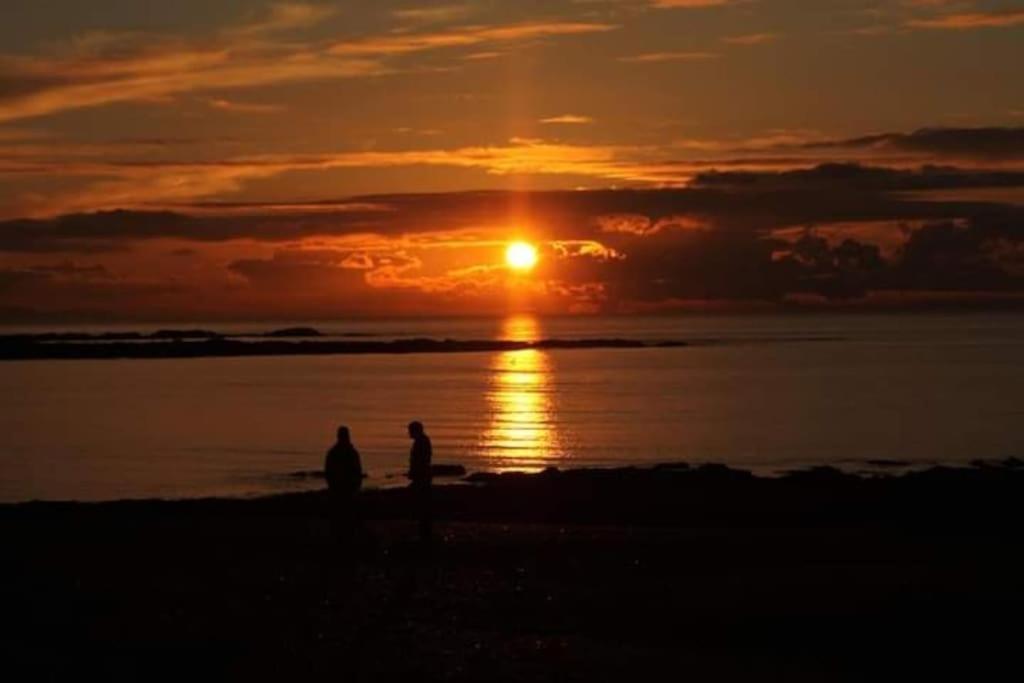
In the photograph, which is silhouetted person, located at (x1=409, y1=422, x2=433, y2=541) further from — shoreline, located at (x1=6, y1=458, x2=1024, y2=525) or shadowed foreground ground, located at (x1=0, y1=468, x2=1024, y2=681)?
shoreline, located at (x1=6, y1=458, x2=1024, y2=525)

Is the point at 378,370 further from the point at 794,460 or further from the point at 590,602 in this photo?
the point at 590,602

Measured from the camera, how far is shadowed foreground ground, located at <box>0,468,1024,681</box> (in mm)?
15023

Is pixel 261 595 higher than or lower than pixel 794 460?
lower

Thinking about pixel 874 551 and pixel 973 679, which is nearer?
pixel 973 679

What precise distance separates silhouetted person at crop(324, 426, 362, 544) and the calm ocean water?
2144 centimetres

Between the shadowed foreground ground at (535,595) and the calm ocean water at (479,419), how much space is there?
17806 mm

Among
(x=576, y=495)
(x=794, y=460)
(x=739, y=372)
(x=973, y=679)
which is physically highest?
(x=739, y=372)

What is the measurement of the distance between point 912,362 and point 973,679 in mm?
144469

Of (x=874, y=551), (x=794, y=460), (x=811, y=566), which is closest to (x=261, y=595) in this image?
(x=811, y=566)

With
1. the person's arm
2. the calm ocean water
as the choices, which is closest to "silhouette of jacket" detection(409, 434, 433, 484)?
the person's arm

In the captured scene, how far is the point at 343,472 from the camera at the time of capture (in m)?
22.5

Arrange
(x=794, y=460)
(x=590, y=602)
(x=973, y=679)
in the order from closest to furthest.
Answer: (x=973, y=679), (x=590, y=602), (x=794, y=460)

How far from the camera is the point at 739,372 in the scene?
447 ft

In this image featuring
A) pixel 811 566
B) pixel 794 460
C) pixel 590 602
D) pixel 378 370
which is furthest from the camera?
pixel 378 370
